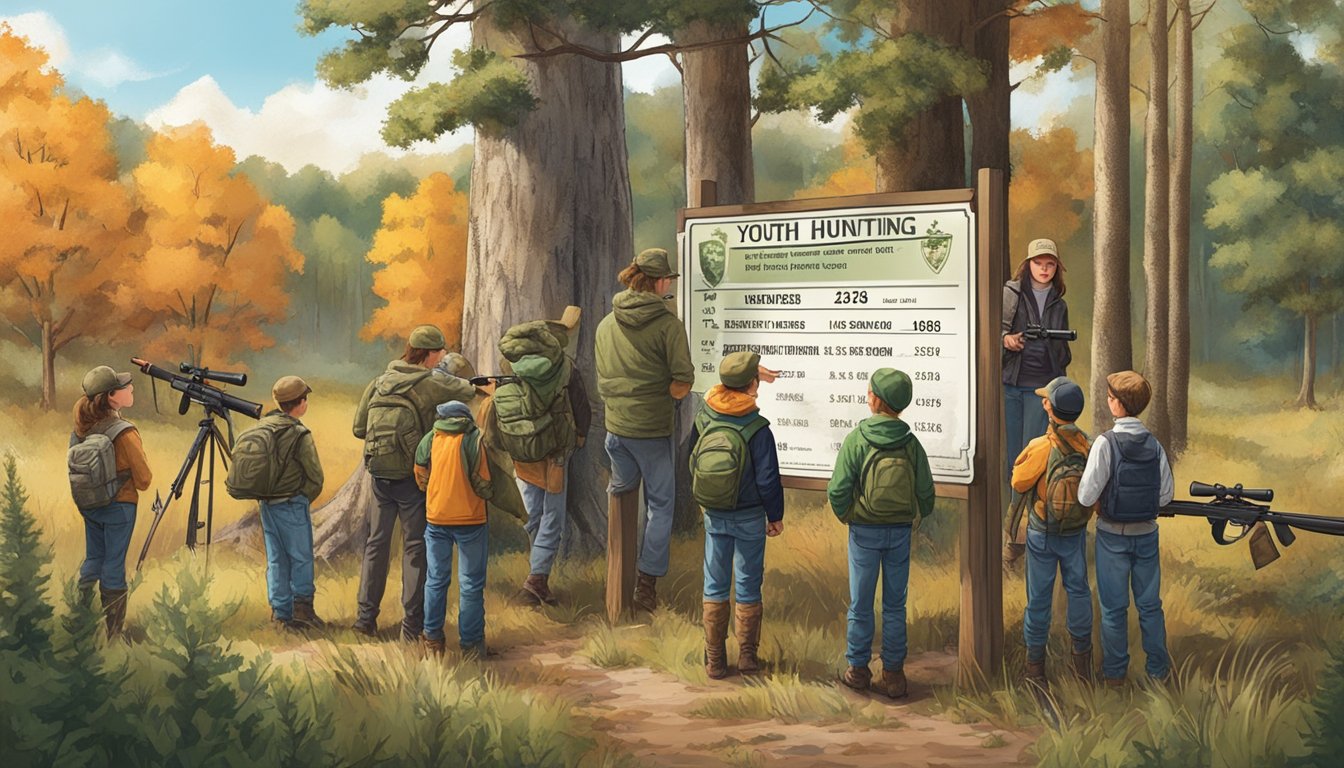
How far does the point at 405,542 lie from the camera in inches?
301

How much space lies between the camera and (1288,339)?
39969mm

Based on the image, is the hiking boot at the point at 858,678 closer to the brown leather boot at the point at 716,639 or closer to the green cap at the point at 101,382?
the brown leather boot at the point at 716,639

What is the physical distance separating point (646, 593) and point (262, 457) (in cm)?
240

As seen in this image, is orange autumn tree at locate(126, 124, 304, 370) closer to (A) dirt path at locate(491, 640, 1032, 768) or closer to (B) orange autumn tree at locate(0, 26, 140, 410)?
(B) orange autumn tree at locate(0, 26, 140, 410)

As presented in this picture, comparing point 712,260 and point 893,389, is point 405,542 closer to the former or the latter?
point 712,260

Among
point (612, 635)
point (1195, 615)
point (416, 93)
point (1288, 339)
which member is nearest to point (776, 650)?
point (612, 635)

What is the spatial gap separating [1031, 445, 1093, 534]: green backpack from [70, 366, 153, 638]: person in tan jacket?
4690mm

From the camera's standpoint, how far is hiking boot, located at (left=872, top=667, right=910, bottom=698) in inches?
258

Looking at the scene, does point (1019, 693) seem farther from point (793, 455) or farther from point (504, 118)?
point (504, 118)

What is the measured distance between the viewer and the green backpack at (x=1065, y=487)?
6.34m

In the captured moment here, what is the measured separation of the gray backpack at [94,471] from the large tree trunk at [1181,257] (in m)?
13.0

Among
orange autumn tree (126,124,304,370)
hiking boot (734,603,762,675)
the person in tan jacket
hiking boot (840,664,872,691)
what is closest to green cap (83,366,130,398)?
the person in tan jacket

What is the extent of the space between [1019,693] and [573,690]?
7.25 ft

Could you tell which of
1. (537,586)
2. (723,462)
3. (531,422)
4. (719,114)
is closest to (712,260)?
(531,422)
